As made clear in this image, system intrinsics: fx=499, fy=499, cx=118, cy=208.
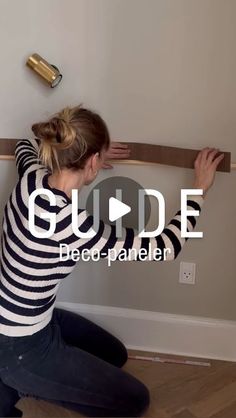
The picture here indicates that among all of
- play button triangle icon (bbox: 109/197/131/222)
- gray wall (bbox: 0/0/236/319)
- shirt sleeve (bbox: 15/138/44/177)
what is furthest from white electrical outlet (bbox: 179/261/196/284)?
shirt sleeve (bbox: 15/138/44/177)

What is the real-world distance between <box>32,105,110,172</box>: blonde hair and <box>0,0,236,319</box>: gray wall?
41 centimetres

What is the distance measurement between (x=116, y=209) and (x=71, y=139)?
62 cm

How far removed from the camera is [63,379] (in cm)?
146

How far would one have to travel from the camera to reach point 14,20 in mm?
1750

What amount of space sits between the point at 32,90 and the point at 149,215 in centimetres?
63

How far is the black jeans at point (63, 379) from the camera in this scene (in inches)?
56.9

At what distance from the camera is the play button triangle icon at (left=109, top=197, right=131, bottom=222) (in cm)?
188

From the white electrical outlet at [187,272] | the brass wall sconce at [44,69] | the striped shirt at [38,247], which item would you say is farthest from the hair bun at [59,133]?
the white electrical outlet at [187,272]

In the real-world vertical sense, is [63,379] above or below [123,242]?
below

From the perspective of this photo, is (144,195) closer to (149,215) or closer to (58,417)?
(149,215)

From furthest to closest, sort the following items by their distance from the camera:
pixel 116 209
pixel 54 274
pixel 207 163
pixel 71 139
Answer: pixel 116 209, pixel 207 163, pixel 54 274, pixel 71 139

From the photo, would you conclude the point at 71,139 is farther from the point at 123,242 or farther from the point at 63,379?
the point at 63,379

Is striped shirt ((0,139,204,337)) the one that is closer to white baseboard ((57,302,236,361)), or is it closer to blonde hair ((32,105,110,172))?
blonde hair ((32,105,110,172))

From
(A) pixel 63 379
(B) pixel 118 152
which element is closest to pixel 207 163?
(B) pixel 118 152
